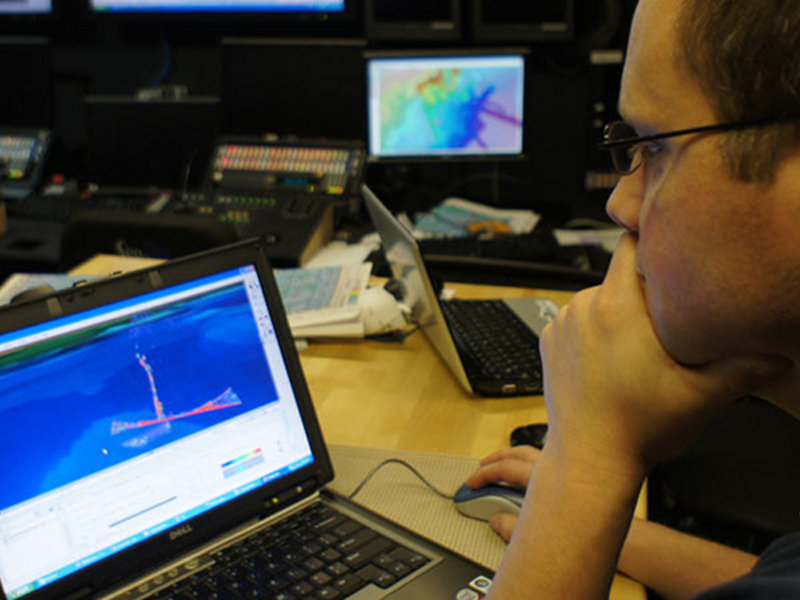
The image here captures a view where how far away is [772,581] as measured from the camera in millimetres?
608

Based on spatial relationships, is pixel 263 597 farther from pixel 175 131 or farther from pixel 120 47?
pixel 120 47

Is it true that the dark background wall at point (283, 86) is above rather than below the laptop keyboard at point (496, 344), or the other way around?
above

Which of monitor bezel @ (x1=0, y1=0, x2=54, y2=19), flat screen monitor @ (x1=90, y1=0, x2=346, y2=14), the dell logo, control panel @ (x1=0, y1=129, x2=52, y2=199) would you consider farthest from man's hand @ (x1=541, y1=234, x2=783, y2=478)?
monitor bezel @ (x1=0, y1=0, x2=54, y2=19)

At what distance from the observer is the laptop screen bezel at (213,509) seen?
0.84 metres

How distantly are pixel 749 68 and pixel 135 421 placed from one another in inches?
25.7

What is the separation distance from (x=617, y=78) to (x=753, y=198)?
2108 mm

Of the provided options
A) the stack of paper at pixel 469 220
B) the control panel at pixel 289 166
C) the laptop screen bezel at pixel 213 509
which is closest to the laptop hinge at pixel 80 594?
the laptop screen bezel at pixel 213 509

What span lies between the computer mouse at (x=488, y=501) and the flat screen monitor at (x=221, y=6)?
210 cm

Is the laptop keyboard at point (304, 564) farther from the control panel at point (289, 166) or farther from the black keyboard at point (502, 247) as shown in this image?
the control panel at point (289, 166)

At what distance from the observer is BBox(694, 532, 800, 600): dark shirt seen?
60cm

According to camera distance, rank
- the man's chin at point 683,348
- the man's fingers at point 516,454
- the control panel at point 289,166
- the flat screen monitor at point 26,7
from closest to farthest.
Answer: the man's chin at point 683,348, the man's fingers at point 516,454, the control panel at point 289,166, the flat screen monitor at point 26,7

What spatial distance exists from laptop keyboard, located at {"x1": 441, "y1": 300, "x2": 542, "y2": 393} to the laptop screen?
430 millimetres

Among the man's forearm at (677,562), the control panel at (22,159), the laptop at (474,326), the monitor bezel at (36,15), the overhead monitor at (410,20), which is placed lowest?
the man's forearm at (677,562)

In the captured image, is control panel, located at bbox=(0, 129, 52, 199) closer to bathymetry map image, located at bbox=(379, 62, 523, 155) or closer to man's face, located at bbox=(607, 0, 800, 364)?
bathymetry map image, located at bbox=(379, 62, 523, 155)
